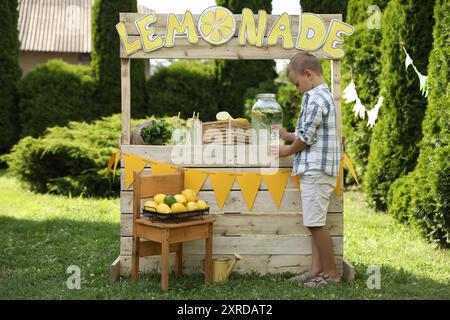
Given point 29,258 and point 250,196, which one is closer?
point 250,196

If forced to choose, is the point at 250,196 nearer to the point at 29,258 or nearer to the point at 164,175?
the point at 164,175

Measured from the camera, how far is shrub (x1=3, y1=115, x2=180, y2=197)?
8.63 m

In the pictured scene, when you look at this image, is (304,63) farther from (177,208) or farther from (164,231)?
(164,231)

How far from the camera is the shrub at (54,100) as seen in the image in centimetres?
1223

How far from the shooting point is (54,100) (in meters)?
12.2

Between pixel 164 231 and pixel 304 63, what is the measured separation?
157cm

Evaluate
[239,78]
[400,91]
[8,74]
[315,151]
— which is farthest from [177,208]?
[8,74]

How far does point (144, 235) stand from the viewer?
4.00 meters

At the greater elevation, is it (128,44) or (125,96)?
(128,44)

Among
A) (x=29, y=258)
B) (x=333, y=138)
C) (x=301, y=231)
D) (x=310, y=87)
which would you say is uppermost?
(x=310, y=87)
